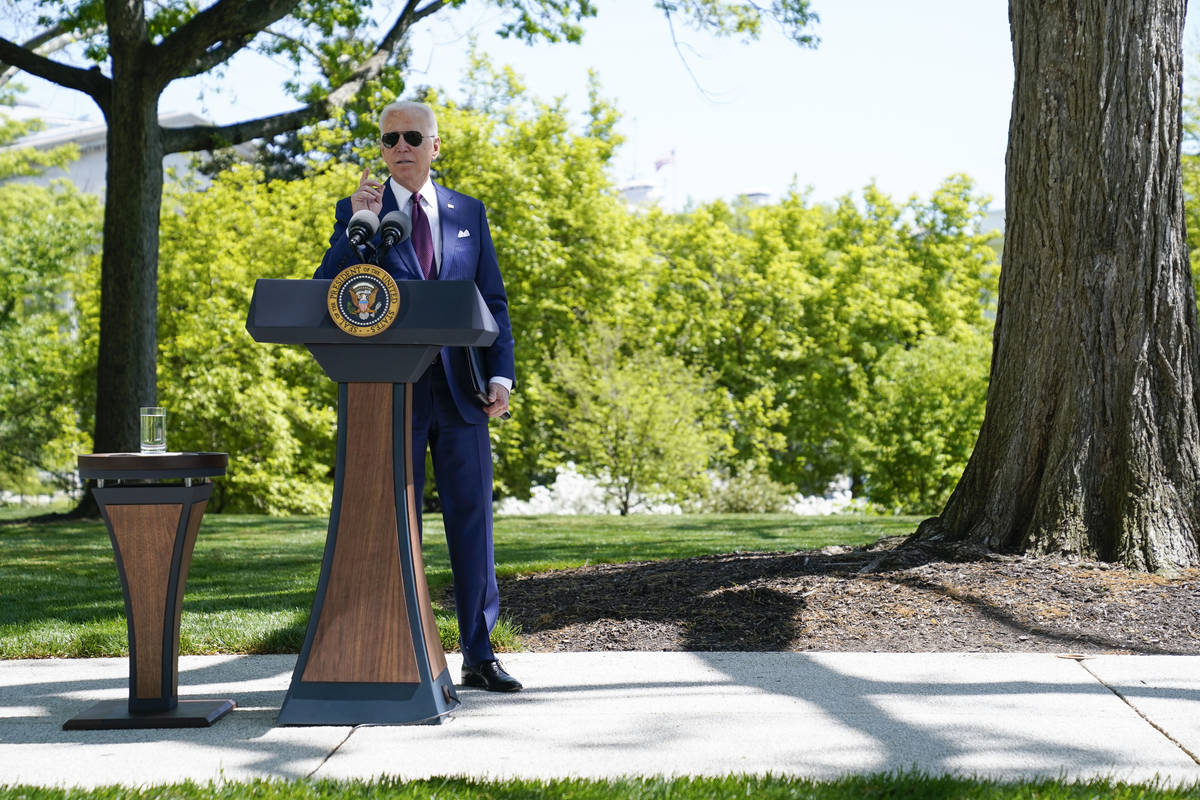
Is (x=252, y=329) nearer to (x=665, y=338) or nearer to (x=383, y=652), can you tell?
(x=383, y=652)

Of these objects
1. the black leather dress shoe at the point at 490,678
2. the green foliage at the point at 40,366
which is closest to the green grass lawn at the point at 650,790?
the black leather dress shoe at the point at 490,678

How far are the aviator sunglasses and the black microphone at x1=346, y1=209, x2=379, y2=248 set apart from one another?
0.43 meters

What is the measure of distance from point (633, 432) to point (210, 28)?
857 cm

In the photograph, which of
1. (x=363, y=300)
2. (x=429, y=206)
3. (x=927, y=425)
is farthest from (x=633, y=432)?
(x=363, y=300)

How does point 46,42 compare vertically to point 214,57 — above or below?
above

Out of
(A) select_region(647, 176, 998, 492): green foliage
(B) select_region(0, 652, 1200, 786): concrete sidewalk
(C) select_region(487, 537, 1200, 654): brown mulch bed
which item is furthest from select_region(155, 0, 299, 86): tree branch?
(A) select_region(647, 176, 998, 492): green foliage

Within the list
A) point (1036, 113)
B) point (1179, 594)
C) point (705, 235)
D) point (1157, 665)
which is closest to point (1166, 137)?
point (1036, 113)

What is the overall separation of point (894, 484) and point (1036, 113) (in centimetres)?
1565

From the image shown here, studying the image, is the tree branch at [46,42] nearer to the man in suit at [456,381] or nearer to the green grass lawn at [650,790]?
the man in suit at [456,381]

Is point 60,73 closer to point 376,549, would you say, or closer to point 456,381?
point 456,381

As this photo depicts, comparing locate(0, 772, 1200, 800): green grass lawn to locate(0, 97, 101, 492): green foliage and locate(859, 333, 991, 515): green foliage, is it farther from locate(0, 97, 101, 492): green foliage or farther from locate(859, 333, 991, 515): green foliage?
locate(0, 97, 101, 492): green foliage

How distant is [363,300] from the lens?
3855 millimetres

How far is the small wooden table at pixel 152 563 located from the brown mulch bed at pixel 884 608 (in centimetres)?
190

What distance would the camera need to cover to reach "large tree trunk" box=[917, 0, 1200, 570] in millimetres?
6383
